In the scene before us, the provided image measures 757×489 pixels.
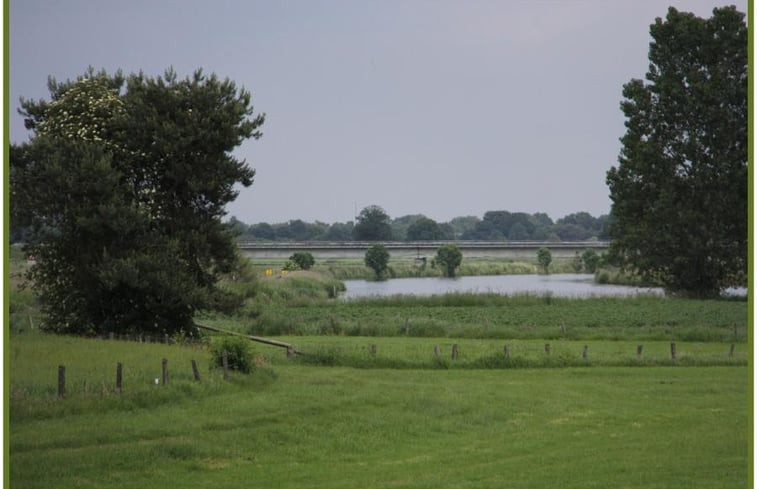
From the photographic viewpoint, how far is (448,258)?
3915 inches

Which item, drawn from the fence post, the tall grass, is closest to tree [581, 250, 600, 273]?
the tall grass

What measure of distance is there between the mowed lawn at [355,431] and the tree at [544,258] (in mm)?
78300

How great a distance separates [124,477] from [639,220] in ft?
154

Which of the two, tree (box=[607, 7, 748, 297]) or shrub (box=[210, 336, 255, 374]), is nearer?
shrub (box=[210, 336, 255, 374])

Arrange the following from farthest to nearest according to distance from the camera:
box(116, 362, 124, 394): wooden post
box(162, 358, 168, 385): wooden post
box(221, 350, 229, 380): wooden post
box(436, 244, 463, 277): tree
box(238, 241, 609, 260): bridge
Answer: box(436, 244, 463, 277): tree < box(238, 241, 609, 260): bridge < box(221, 350, 229, 380): wooden post < box(162, 358, 168, 385): wooden post < box(116, 362, 124, 394): wooden post

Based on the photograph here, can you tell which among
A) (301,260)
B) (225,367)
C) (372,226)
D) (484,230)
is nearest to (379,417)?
(225,367)

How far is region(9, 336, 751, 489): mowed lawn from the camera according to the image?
16.2 metres

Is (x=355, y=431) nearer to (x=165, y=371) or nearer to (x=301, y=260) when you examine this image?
(x=165, y=371)

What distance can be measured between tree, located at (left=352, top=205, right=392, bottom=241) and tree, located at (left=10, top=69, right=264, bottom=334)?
10372 cm

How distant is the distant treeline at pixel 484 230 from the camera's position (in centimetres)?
14425

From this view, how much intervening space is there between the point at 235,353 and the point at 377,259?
236 ft

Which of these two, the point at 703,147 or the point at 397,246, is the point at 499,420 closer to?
the point at 703,147

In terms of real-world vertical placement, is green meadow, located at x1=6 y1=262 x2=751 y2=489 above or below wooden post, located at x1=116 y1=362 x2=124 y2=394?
below

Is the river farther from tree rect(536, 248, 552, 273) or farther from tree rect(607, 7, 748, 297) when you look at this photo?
tree rect(607, 7, 748, 297)
